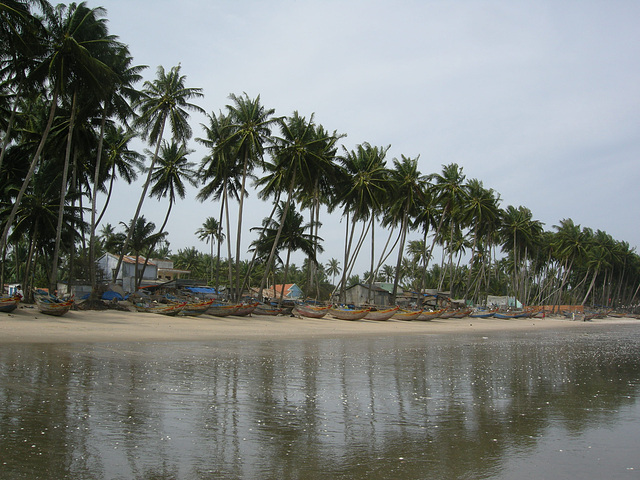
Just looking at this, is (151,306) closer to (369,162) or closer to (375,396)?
(375,396)

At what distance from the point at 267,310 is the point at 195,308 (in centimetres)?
811

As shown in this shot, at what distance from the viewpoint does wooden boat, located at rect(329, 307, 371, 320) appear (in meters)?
41.6

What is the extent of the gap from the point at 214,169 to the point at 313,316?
15558mm

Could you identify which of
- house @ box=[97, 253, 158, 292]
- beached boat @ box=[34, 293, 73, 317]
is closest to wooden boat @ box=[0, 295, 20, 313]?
beached boat @ box=[34, 293, 73, 317]

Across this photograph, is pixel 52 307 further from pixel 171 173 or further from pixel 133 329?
pixel 171 173

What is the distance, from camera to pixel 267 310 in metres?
39.7

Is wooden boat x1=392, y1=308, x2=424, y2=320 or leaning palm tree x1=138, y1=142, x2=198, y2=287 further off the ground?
leaning palm tree x1=138, y1=142, x2=198, y2=287

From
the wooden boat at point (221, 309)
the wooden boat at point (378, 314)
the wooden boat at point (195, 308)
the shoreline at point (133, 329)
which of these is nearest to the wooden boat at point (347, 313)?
the wooden boat at point (378, 314)

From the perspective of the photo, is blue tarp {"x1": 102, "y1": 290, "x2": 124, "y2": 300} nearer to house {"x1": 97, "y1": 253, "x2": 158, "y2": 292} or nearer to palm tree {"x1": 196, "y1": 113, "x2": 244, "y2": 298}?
palm tree {"x1": 196, "y1": 113, "x2": 244, "y2": 298}

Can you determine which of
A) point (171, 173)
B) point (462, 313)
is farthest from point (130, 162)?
point (462, 313)

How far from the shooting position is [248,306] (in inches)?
1427

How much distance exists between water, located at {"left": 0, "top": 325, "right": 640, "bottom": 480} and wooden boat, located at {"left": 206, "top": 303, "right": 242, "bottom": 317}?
18075mm

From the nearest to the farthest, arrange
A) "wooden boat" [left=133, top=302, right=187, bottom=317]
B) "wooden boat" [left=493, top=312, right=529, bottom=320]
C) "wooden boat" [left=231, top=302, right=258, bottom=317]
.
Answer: "wooden boat" [left=133, top=302, right=187, bottom=317] < "wooden boat" [left=231, top=302, right=258, bottom=317] < "wooden boat" [left=493, top=312, right=529, bottom=320]

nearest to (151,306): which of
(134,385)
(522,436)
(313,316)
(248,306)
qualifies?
(248,306)
